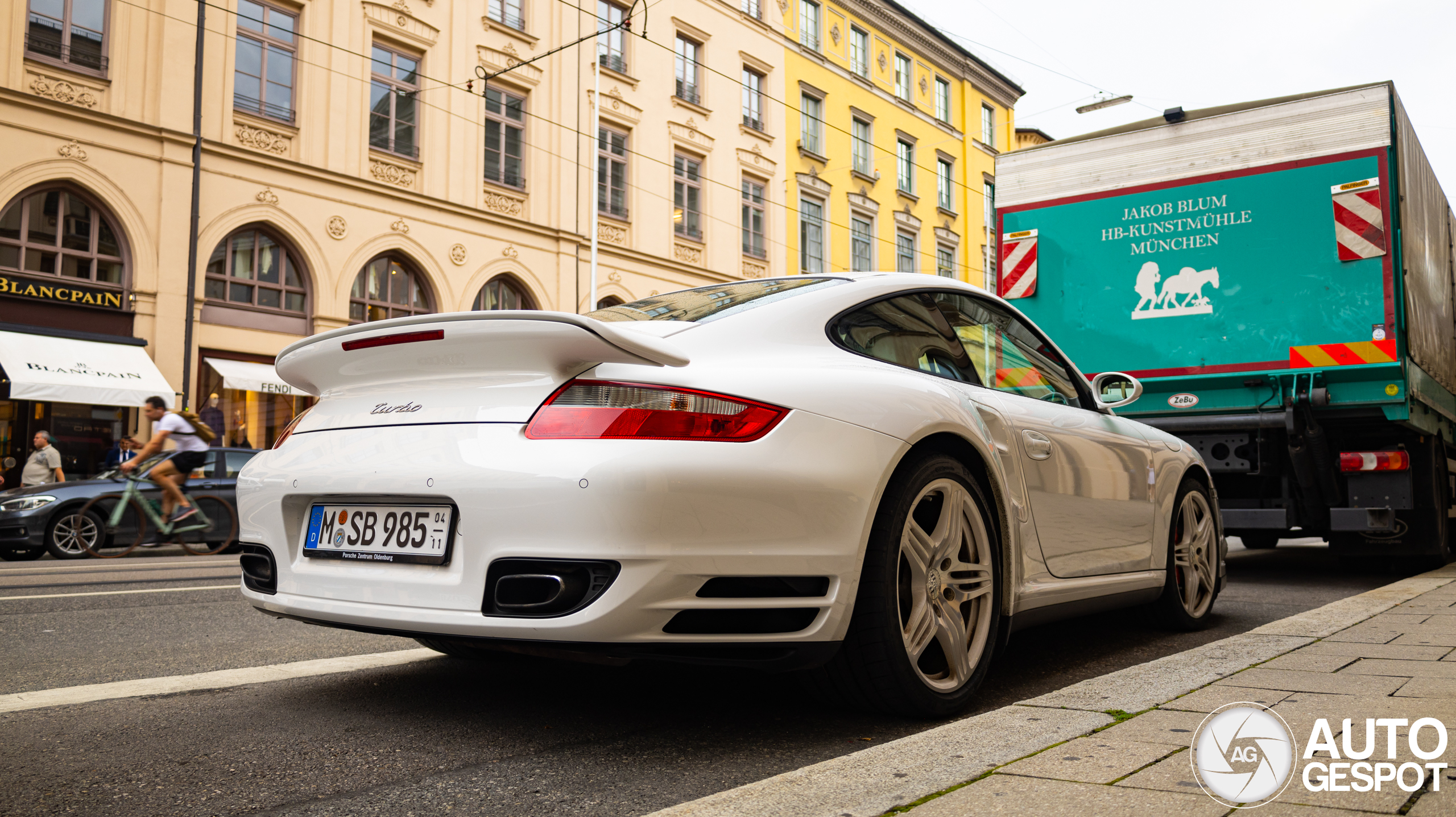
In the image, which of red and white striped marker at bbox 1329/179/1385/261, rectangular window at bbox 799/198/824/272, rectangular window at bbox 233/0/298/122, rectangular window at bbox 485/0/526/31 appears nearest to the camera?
red and white striped marker at bbox 1329/179/1385/261

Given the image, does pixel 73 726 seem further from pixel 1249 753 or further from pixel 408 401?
pixel 1249 753

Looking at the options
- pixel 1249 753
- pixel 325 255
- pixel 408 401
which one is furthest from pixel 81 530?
pixel 1249 753

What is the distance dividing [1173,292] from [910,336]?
5.12 m

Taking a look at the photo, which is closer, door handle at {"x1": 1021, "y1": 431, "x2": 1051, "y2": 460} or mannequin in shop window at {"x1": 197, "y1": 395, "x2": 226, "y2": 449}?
door handle at {"x1": 1021, "y1": 431, "x2": 1051, "y2": 460}

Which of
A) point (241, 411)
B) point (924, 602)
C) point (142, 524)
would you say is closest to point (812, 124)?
point (241, 411)

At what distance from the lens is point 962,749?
2.55m

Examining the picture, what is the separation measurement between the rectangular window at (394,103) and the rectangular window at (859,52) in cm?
1525

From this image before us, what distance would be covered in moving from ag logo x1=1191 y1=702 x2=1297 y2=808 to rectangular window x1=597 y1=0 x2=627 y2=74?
23.6 metres

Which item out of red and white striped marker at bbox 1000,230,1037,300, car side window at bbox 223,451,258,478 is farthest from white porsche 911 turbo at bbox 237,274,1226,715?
car side window at bbox 223,451,258,478

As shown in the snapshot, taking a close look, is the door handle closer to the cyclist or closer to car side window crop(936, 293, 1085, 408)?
car side window crop(936, 293, 1085, 408)

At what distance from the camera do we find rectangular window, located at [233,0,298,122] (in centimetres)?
1866

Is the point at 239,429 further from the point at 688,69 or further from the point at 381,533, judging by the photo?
the point at 381,533

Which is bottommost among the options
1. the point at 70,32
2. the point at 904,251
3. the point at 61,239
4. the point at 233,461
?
the point at 233,461

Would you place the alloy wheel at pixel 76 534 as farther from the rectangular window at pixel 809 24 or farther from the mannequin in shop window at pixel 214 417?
the rectangular window at pixel 809 24
